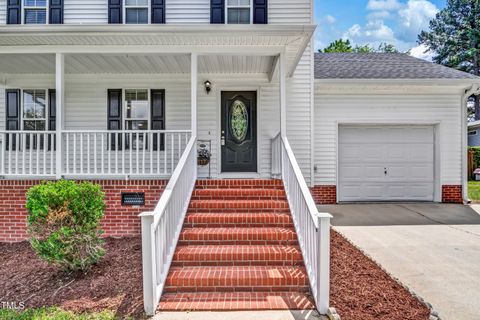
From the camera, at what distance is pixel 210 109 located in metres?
7.62

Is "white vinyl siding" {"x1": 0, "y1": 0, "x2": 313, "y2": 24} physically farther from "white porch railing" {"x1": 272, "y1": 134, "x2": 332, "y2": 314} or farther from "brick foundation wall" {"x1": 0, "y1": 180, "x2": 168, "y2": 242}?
"white porch railing" {"x1": 272, "y1": 134, "x2": 332, "y2": 314}

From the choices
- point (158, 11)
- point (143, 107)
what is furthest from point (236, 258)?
point (158, 11)

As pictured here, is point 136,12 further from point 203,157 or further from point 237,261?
point 237,261

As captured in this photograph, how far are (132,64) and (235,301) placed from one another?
18.2 feet

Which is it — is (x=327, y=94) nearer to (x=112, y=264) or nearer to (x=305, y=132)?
(x=305, y=132)

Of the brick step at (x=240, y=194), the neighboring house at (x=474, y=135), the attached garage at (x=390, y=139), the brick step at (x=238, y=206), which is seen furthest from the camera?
the neighboring house at (x=474, y=135)

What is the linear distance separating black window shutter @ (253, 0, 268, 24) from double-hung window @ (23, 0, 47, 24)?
5389 mm

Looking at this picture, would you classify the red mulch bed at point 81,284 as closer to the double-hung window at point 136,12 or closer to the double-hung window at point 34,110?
the double-hung window at point 34,110

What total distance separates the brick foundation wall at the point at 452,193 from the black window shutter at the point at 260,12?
647 centimetres

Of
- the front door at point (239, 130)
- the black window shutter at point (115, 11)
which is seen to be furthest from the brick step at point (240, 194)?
the black window shutter at point (115, 11)

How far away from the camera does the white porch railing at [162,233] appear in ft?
10.3

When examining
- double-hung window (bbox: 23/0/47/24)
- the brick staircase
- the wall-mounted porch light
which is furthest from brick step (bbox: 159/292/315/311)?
double-hung window (bbox: 23/0/47/24)

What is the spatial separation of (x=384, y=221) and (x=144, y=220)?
5.32 metres

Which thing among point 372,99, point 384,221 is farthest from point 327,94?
point 384,221
